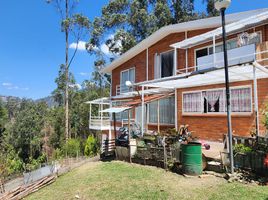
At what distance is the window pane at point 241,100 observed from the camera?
1266 cm

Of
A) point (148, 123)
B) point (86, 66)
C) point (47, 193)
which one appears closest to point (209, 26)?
point (148, 123)

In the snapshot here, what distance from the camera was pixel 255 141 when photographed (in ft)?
27.9

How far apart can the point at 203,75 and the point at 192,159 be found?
430cm

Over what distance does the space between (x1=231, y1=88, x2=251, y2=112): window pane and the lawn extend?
18.6ft

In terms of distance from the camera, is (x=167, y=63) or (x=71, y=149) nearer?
(x=167, y=63)

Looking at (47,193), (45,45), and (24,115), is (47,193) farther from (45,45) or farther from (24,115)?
(45,45)

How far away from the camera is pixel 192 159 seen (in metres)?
8.94

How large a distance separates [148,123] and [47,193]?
10785 mm

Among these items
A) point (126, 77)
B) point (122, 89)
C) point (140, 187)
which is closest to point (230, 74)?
point (140, 187)

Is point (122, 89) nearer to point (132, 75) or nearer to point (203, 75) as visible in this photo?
point (132, 75)

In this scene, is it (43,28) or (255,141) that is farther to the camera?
(43,28)

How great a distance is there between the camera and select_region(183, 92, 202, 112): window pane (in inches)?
606

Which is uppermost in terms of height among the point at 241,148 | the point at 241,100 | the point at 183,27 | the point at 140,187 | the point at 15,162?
the point at 183,27

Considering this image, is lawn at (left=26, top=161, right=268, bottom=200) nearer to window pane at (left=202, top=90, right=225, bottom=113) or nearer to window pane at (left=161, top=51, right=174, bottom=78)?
Result: window pane at (left=202, top=90, right=225, bottom=113)
